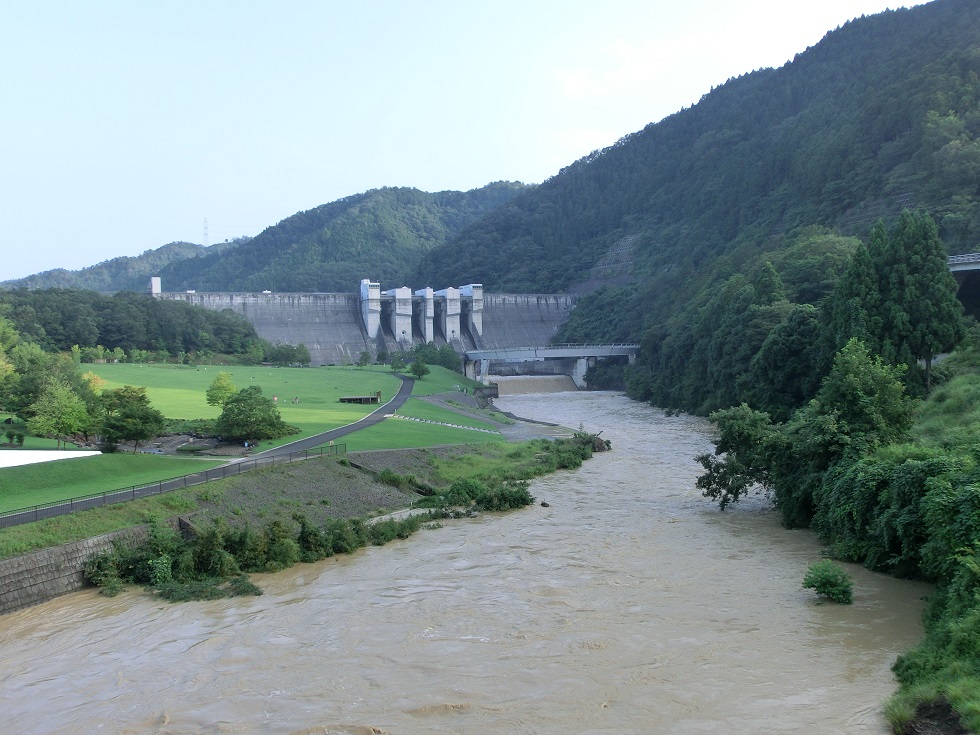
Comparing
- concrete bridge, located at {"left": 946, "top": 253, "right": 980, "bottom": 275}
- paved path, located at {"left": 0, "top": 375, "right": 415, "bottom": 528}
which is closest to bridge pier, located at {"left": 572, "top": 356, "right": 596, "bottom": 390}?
concrete bridge, located at {"left": 946, "top": 253, "right": 980, "bottom": 275}

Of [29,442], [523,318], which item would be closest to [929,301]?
A: [29,442]

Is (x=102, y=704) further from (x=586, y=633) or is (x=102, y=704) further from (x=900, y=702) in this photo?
(x=900, y=702)

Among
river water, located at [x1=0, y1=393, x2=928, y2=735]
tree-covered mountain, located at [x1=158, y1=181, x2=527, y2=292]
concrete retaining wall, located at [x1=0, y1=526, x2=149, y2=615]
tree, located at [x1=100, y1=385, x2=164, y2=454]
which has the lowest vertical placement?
river water, located at [x1=0, y1=393, x2=928, y2=735]

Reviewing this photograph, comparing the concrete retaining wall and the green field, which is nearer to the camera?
the concrete retaining wall

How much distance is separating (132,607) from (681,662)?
11.5m

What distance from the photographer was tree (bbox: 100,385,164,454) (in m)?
30.8

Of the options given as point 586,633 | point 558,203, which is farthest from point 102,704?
point 558,203

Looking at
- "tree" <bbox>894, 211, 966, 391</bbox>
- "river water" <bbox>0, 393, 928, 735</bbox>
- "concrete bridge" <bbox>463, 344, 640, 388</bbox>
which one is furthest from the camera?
"concrete bridge" <bbox>463, 344, 640, 388</bbox>

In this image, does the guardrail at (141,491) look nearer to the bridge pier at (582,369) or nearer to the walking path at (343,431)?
the walking path at (343,431)

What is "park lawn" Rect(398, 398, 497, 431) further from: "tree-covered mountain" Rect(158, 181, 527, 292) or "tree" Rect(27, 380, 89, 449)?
"tree-covered mountain" Rect(158, 181, 527, 292)

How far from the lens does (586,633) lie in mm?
16562

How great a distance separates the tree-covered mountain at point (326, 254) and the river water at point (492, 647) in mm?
133745

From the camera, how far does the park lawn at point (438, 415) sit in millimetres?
50625

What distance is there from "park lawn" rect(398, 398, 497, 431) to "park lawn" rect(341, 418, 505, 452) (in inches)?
120
